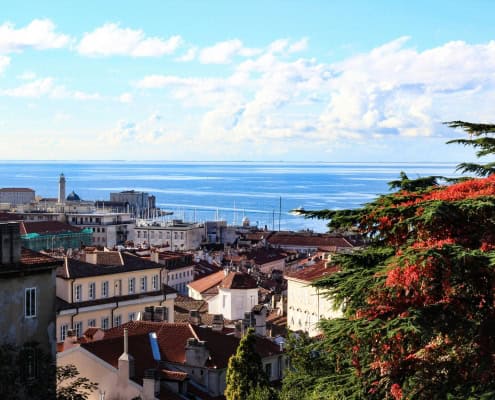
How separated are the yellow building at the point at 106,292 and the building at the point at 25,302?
1790 centimetres

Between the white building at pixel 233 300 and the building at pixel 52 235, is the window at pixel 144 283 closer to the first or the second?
the white building at pixel 233 300

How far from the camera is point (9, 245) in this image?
21.0 metres

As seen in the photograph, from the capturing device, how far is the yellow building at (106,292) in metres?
42.4

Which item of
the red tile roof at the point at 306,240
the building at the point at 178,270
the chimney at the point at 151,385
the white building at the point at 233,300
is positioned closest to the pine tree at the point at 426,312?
the chimney at the point at 151,385

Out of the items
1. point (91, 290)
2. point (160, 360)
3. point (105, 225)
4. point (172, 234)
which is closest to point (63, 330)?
point (91, 290)

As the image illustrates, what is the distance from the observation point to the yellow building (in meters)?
42.4

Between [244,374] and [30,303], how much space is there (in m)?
6.74

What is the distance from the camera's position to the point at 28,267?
69.4 feet

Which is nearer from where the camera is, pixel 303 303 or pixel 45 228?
pixel 303 303

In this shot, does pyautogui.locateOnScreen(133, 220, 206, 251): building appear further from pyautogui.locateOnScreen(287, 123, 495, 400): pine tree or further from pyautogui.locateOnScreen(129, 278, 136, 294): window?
pyautogui.locateOnScreen(287, 123, 495, 400): pine tree

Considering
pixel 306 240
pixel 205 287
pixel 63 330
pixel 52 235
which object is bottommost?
pixel 306 240

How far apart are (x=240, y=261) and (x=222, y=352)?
68.6m

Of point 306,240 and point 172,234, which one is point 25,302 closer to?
point 306,240

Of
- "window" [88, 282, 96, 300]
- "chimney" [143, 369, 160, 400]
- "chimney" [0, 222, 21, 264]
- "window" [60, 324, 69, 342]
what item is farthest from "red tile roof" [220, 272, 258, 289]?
"chimney" [0, 222, 21, 264]
